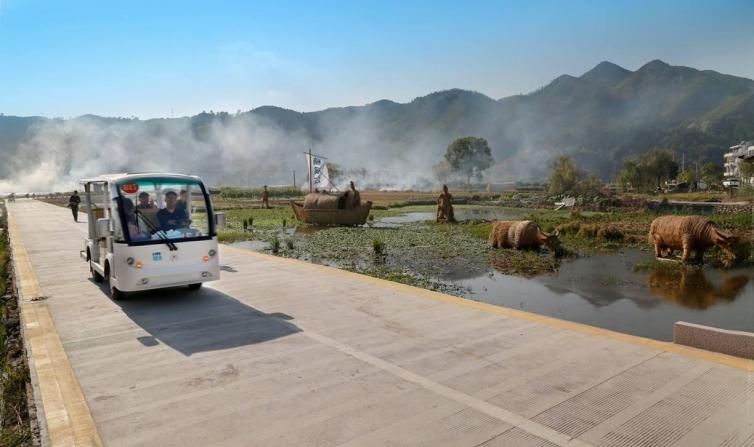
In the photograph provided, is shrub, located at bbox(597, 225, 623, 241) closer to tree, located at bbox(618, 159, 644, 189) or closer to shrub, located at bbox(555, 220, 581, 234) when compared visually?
shrub, located at bbox(555, 220, 581, 234)

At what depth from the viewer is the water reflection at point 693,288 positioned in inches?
454

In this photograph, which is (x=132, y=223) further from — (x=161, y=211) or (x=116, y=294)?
(x=116, y=294)

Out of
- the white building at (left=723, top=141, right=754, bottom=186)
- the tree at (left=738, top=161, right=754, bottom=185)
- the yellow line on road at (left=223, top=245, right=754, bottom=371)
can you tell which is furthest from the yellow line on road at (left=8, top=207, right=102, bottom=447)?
the tree at (left=738, top=161, right=754, bottom=185)

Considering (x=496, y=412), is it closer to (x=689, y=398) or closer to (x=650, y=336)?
(x=689, y=398)

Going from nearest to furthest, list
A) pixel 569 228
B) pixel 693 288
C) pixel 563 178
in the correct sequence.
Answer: pixel 693 288
pixel 569 228
pixel 563 178

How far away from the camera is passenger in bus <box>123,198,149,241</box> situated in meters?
8.67

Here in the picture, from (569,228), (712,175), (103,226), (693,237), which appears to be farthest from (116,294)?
(712,175)

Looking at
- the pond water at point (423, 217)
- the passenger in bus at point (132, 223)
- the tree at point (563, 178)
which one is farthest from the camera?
the tree at point (563, 178)

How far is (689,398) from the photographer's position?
5.04 meters

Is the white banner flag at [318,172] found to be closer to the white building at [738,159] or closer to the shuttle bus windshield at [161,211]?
the white building at [738,159]

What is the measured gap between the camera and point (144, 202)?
9008 millimetres

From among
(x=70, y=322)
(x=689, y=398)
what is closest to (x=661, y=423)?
(x=689, y=398)

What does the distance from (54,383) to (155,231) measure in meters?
3.63

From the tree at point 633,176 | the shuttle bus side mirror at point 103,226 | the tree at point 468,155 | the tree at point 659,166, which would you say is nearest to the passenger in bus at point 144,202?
the shuttle bus side mirror at point 103,226
